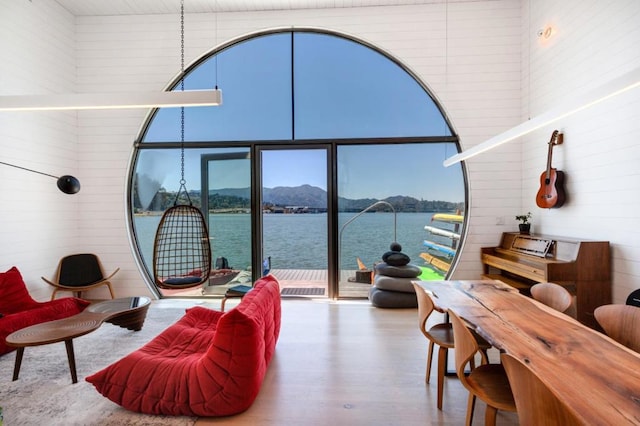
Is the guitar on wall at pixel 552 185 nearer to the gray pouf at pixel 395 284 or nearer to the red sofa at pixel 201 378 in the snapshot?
the gray pouf at pixel 395 284

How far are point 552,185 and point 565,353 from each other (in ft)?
9.81

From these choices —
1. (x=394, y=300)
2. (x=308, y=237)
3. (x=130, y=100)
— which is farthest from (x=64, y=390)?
(x=394, y=300)

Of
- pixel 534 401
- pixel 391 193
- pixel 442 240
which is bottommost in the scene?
pixel 534 401

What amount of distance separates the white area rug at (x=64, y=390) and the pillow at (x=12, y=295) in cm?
60

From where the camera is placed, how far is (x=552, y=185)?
388cm

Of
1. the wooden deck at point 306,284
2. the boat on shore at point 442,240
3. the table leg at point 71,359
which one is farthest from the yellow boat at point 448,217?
the table leg at point 71,359

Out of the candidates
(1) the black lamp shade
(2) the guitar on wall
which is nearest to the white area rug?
(1) the black lamp shade

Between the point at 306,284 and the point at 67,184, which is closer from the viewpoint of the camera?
the point at 67,184

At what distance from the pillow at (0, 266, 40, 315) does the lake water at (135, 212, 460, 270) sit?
1707mm

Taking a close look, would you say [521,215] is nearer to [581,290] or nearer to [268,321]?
[581,290]

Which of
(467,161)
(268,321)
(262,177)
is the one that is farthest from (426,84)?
(268,321)

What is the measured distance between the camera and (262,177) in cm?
517

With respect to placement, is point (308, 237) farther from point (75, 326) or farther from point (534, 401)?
point (534, 401)

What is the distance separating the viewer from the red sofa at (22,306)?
3280 mm
